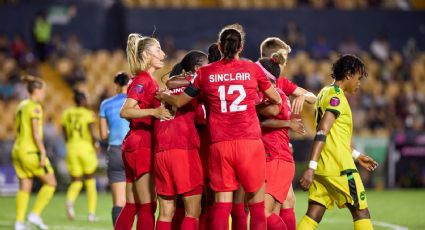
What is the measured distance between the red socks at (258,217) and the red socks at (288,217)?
3.97 ft

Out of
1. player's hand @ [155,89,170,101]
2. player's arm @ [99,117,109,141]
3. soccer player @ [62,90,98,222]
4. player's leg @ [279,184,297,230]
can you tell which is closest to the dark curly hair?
player's leg @ [279,184,297,230]

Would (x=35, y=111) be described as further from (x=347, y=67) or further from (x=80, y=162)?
(x=347, y=67)

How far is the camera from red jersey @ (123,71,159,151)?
395 inches

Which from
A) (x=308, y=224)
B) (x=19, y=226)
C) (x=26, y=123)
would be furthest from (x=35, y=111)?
(x=308, y=224)

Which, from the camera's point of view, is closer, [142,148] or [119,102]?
[142,148]

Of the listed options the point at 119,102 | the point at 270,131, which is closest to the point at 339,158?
the point at 270,131

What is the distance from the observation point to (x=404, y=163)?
Result: 2561 centimetres

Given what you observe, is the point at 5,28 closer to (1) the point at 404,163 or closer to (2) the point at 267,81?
(1) the point at 404,163

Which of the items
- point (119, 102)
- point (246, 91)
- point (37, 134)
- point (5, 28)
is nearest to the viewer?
point (246, 91)

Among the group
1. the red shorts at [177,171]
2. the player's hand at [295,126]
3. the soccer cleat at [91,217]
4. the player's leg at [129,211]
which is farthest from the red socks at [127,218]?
the soccer cleat at [91,217]

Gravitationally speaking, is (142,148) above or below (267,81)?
below

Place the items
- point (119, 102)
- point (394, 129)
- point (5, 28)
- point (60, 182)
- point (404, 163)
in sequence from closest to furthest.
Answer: point (119, 102), point (60, 182), point (404, 163), point (394, 129), point (5, 28)

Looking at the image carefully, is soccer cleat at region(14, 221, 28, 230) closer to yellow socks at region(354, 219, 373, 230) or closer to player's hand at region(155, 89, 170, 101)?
player's hand at region(155, 89, 170, 101)

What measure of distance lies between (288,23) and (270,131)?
2125cm
